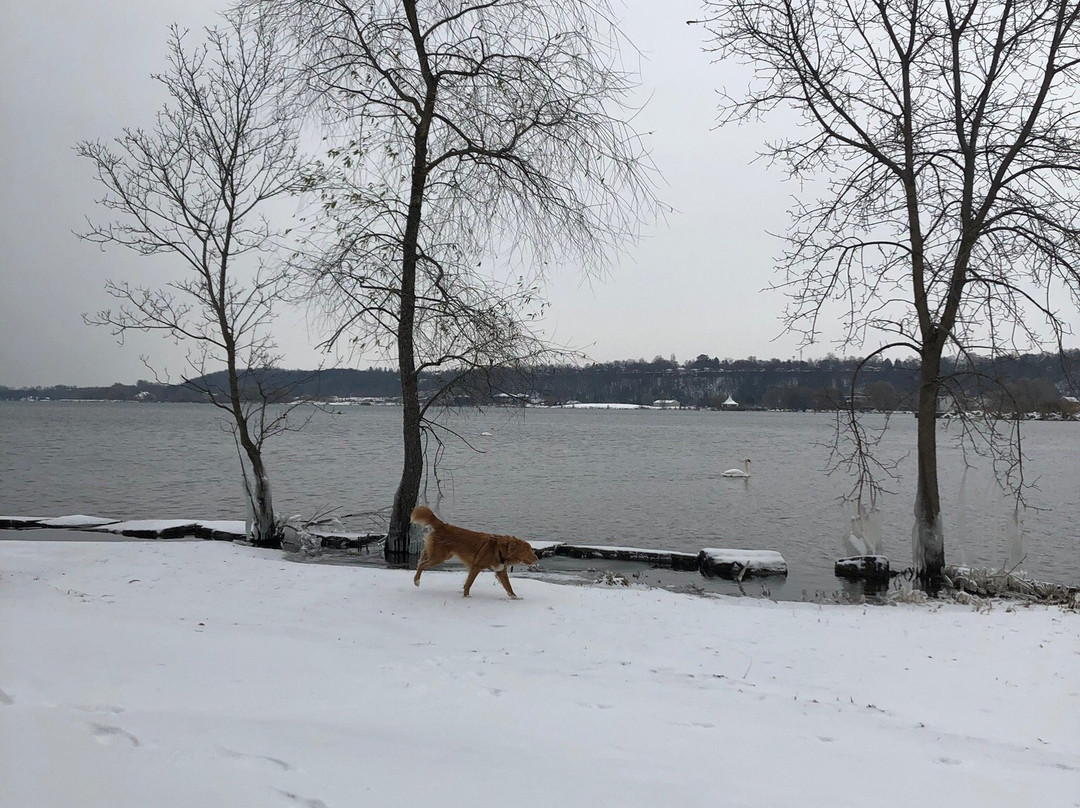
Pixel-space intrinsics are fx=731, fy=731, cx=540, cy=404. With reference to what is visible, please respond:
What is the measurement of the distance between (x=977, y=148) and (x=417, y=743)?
41.0 ft

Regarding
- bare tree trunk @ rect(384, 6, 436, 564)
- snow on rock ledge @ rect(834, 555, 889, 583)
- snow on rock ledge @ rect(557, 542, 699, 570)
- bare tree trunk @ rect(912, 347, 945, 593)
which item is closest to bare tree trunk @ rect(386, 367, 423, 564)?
bare tree trunk @ rect(384, 6, 436, 564)

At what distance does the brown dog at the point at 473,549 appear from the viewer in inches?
321

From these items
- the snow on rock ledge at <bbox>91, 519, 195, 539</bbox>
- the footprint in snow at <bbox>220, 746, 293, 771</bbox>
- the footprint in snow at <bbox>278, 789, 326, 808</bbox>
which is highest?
the footprint in snow at <bbox>220, 746, 293, 771</bbox>

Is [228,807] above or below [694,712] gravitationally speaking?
above

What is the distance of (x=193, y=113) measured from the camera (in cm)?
1314

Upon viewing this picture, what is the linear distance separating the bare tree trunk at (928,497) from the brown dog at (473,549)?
7.35m

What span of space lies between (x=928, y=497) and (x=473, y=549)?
800 centimetres

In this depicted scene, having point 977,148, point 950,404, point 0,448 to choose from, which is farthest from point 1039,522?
point 0,448

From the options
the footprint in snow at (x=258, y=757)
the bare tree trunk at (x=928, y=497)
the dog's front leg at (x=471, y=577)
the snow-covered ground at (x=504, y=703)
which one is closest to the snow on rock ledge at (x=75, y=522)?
the snow-covered ground at (x=504, y=703)

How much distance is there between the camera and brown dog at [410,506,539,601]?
8.16 meters

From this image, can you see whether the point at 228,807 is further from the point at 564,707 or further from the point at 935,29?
the point at 935,29

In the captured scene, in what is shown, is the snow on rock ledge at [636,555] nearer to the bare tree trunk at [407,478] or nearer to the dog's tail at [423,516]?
the bare tree trunk at [407,478]

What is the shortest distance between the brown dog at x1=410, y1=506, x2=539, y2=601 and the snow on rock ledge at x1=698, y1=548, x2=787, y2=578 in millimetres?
5574

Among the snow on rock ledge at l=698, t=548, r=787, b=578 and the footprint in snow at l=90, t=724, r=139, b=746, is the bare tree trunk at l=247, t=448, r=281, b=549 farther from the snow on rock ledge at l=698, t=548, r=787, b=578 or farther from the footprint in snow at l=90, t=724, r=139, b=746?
the footprint in snow at l=90, t=724, r=139, b=746
